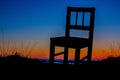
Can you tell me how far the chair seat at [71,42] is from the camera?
4.17 m

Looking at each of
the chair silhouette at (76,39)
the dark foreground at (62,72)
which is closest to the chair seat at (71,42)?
the chair silhouette at (76,39)

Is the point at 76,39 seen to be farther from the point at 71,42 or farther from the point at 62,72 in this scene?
the point at 62,72

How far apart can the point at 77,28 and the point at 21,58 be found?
143 centimetres

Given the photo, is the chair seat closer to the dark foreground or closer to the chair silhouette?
the chair silhouette

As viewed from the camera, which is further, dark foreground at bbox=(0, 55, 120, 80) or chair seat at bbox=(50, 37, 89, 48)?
chair seat at bbox=(50, 37, 89, 48)

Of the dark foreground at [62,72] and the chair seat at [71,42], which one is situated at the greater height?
the chair seat at [71,42]

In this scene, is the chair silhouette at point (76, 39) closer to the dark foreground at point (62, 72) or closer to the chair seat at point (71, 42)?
the chair seat at point (71, 42)

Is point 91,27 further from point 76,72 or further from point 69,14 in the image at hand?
point 76,72

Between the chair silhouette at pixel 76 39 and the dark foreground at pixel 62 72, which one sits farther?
the chair silhouette at pixel 76 39

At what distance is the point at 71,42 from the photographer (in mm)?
4203

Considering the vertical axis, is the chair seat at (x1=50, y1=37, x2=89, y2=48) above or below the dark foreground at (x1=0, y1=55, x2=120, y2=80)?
above

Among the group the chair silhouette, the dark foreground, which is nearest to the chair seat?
the chair silhouette

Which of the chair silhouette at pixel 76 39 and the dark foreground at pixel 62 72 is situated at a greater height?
the chair silhouette at pixel 76 39

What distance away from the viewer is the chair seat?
13.7ft
